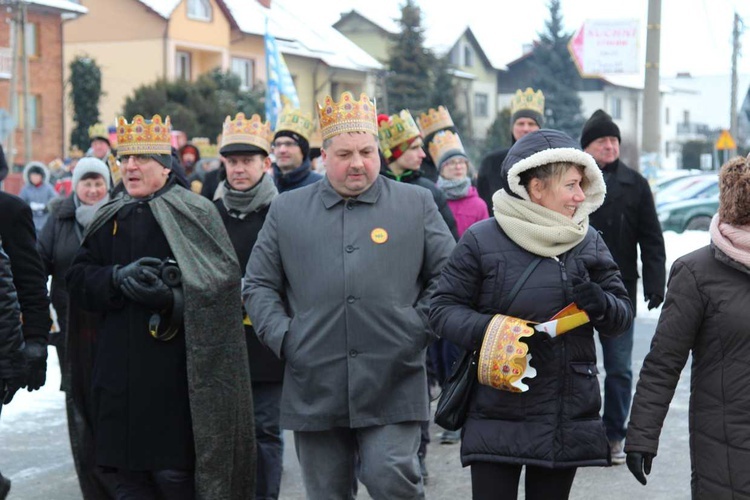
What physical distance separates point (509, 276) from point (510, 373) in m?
0.37

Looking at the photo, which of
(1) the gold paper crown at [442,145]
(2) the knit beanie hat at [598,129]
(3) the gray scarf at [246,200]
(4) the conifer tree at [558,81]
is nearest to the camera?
(3) the gray scarf at [246,200]

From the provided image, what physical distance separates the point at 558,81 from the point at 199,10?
73.0ft

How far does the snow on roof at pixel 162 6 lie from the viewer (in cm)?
4912

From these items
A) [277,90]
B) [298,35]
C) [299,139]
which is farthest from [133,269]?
[298,35]

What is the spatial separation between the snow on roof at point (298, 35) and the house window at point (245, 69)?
1.45 metres

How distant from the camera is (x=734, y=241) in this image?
4078 mm

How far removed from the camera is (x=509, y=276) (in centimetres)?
439

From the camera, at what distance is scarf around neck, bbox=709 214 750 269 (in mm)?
4047

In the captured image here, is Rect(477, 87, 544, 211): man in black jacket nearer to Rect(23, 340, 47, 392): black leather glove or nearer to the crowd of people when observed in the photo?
the crowd of people

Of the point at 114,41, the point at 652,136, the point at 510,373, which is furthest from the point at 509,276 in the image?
the point at 114,41

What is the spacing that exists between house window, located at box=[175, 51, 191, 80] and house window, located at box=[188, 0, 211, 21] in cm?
175

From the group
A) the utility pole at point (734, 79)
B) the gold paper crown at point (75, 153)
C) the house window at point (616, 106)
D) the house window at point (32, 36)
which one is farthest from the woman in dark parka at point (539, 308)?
the house window at point (616, 106)

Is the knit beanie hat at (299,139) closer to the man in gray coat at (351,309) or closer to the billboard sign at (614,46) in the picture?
the man in gray coat at (351,309)

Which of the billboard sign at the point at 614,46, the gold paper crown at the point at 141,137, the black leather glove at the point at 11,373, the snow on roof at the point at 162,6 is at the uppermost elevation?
the snow on roof at the point at 162,6
